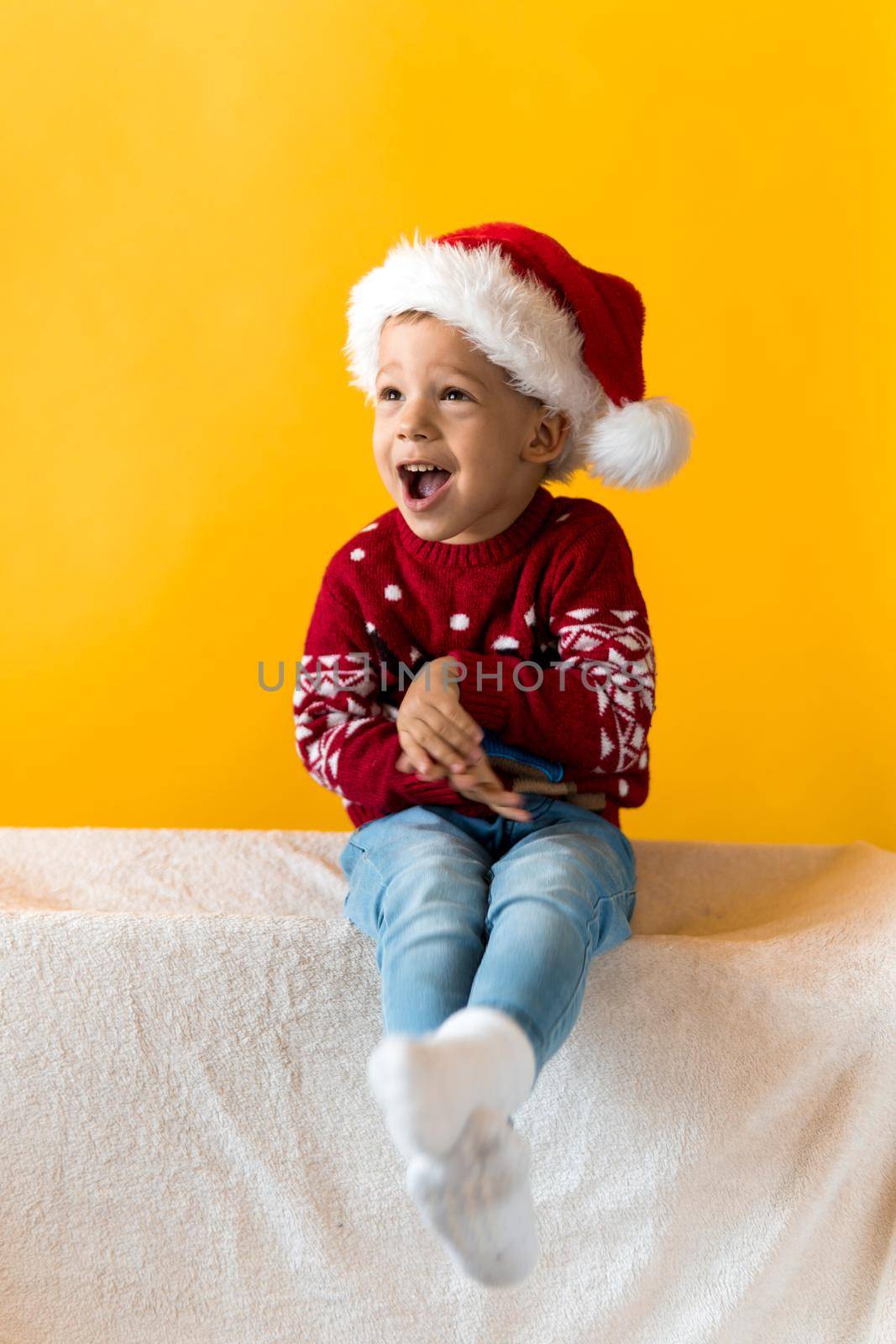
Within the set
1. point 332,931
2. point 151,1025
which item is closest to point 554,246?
point 332,931

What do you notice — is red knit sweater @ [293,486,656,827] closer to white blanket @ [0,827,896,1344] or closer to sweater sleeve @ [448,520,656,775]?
sweater sleeve @ [448,520,656,775]

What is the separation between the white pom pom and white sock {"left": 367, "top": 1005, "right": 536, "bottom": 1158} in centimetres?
71

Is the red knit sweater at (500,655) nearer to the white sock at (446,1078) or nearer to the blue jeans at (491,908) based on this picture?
the blue jeans at (491,908)

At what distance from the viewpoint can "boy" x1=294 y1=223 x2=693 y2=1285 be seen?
4.44 feet

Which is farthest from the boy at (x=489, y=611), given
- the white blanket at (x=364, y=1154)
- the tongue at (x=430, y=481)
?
the white blanket at (x=364, y=1154)

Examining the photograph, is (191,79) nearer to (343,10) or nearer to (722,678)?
(343,10)

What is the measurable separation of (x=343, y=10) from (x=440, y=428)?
1348 millimetres

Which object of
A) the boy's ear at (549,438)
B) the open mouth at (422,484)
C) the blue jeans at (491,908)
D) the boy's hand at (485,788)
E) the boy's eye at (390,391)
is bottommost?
the blue jeans at (491,908)

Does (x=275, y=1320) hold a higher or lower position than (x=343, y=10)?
lower

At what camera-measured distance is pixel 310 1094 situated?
4.39ft

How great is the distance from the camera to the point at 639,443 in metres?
1.50

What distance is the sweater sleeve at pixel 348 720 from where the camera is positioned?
1442 millimetres

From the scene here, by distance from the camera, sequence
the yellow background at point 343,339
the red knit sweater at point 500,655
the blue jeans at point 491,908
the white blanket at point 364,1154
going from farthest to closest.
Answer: the yellow background at point 343,339, the red knit sweater at point 500,655, the white blanket at point 364,1154, the blue jeans at point 491,908

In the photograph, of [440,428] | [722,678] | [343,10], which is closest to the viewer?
[440,428]
